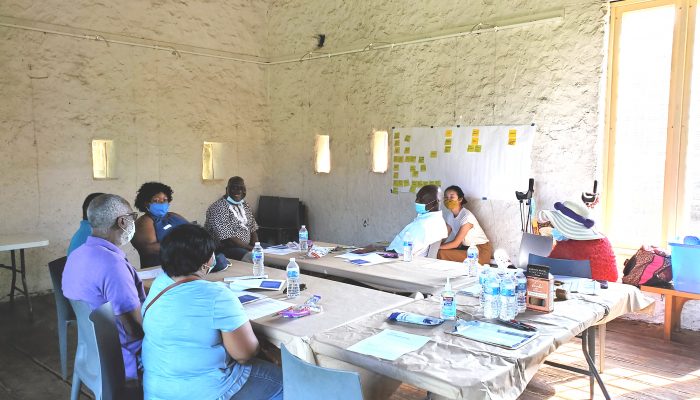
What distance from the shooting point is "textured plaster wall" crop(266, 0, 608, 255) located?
5.19 metres

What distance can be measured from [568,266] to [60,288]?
325 cm

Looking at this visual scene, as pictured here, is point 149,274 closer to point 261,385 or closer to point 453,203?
point 261,385

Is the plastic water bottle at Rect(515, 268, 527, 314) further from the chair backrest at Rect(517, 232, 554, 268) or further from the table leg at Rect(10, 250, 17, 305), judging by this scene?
the table leg at Rect(10, 250, 17, 305)

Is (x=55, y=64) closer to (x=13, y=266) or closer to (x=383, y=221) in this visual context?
(x=13, y=266)

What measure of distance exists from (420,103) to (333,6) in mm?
2022

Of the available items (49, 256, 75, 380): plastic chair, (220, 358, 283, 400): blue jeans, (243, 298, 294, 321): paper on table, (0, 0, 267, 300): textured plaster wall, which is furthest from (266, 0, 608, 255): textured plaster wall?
(49, 256, 75, 380): plastic chair

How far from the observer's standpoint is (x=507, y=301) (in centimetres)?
256

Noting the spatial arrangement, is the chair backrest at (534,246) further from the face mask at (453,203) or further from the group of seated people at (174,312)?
the face mask at (453,203)

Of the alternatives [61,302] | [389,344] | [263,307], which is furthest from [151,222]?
[389,344]

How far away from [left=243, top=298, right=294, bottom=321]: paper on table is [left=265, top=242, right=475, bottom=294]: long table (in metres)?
0.90

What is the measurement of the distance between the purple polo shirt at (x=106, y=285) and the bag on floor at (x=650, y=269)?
160 inches

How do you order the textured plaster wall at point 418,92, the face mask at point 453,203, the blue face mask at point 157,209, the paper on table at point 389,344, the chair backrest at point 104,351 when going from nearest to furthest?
1. the paper on table at point 389,344
2. the chair backrest at point 104,351
3. the blue face mask at point 157,209
4. the textured plaster wall at point 418,92
5. the face mask at point 453,203

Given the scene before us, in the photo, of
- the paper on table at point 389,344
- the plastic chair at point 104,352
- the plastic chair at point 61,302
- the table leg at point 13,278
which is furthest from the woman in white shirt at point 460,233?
the table leg at point 13,278

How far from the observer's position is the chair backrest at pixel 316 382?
1703 millimetres
